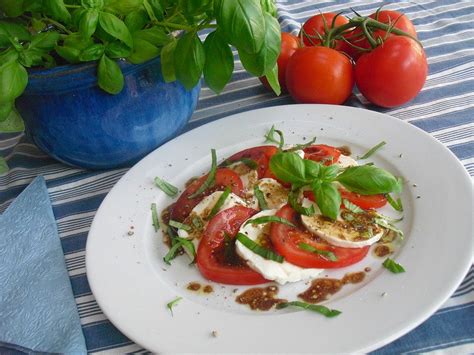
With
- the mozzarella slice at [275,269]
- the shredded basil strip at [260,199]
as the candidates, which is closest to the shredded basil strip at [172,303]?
the mozzarella slice at [275,269]

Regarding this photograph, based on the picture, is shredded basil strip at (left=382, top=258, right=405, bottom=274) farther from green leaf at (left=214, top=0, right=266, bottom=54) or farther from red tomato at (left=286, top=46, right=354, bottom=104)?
red tomato at (left=286, top=46, right=354, bottom=104)

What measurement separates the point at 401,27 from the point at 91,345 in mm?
1114

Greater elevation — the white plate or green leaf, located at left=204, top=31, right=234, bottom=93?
green leaf, located at left=204, top=31, right=234, bottom=93

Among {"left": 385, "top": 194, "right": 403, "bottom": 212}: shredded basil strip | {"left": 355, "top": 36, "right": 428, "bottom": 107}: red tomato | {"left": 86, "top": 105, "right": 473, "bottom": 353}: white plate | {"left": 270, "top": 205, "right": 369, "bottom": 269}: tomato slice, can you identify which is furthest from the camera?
{"left": 355, "top": 36, "right": 428, "bottom": 107}: red tomato

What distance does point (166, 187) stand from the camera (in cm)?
115

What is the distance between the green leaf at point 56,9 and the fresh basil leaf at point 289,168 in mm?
452

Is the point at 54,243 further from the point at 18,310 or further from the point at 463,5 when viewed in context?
the point at 463,5

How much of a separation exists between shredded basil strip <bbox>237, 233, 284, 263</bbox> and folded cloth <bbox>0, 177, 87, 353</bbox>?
1.01ft

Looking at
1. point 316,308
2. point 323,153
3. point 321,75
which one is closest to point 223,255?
point 316,308

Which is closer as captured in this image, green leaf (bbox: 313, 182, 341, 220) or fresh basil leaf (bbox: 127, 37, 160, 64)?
green leaf (bbox: 313, 182, 341, 220)

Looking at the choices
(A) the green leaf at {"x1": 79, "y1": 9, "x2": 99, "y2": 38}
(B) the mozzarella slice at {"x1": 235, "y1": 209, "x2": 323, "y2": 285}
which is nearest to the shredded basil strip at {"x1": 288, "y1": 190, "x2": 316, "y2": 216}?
(B) the mozzarella slice at {"x1": 235, "y1": 209, "x2": 323, "y2": 285}

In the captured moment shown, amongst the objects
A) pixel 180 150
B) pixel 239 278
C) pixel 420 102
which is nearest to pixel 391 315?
pixel 239 278

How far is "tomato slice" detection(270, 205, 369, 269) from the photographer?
0.89m

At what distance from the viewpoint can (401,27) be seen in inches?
57.8
